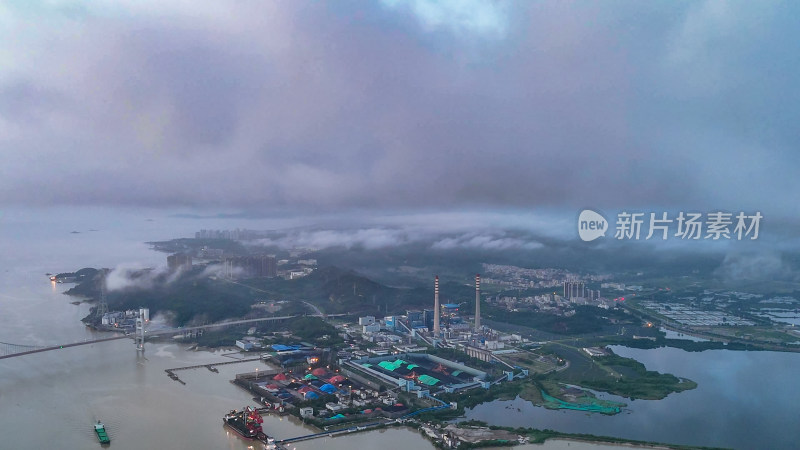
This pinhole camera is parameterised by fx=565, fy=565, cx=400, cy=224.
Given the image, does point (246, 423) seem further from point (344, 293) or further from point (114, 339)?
point (344, 293)

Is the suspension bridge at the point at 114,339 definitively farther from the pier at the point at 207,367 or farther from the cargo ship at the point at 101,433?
the cargo ship at the point at 101,433

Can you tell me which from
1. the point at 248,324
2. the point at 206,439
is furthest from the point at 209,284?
the point at 206,439

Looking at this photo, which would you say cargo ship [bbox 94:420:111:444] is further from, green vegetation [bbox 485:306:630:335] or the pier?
green vegetation [bbox 485:306:630:335]

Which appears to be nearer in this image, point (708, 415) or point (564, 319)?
point (708, 415)

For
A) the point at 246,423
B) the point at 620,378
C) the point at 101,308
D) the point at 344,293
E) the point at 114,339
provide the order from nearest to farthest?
the point at 246,423 < the point at 620,378 < the point at 114,339 < the point at 101,308 < the point at 344,293

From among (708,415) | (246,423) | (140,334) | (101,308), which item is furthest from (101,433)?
(101,308)

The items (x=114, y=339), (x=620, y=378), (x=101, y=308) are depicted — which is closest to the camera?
(x=620, y=378)

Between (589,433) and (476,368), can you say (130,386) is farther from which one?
(589,433)
